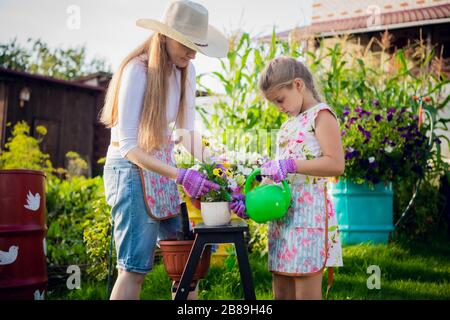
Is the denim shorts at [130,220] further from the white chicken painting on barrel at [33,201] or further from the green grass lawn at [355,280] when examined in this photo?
the green grass lawn at [355,280]

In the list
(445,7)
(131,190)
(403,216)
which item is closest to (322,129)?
(131,190)

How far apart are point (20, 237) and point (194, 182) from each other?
1141 mm

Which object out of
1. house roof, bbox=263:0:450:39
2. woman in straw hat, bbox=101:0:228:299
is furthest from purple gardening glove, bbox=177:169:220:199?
house roof, bbox=263:0:450:39

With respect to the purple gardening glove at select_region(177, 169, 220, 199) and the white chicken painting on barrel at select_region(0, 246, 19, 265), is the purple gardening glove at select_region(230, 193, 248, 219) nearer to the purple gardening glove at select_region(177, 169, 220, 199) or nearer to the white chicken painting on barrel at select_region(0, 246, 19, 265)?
the purple gardening glove at select_region(177, 169, 220, 199)

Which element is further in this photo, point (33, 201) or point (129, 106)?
point (33, 201)

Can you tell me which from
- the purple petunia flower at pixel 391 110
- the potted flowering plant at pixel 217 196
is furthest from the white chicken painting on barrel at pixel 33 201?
the purple petunia flower at pixel 391 110

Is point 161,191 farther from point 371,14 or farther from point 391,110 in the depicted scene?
point 371,14

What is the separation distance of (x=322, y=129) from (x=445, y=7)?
710cm

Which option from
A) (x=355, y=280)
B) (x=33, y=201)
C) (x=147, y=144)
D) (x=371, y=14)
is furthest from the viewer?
(x=371, y=14)

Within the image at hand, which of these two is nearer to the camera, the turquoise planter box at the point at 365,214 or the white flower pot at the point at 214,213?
the white flower pot at the point at 214,213

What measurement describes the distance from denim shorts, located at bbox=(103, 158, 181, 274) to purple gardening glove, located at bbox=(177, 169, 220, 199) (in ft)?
0.64

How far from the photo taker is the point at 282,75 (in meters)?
1.88

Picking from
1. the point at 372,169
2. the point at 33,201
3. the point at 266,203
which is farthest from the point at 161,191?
the point at 372,169

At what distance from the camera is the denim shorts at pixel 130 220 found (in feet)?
5.54
